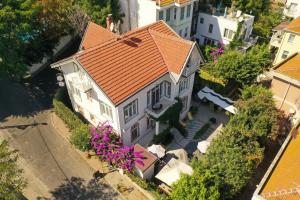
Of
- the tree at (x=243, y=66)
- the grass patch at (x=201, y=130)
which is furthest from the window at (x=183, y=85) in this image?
the tree at (x=243, y=66)

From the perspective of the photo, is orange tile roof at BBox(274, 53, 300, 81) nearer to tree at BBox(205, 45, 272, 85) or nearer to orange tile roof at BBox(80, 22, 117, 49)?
tree at BBox(205, 45, 272, 85)

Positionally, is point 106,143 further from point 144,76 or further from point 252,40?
point 252,40

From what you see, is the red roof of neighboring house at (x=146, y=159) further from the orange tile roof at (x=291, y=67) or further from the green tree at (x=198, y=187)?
the orange tile roof at (x=291, y=67)

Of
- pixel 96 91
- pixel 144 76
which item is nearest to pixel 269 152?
pixel 144 76

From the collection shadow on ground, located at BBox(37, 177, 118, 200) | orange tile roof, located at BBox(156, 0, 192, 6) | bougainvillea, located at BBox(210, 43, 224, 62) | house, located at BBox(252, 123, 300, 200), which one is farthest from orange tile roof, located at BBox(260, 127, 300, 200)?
orange tile roof, located at BBox(156, 0, 192, 6)

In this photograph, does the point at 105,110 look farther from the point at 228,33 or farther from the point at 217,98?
the point at 228,33

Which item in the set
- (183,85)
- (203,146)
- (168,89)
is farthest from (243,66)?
(203,146)
